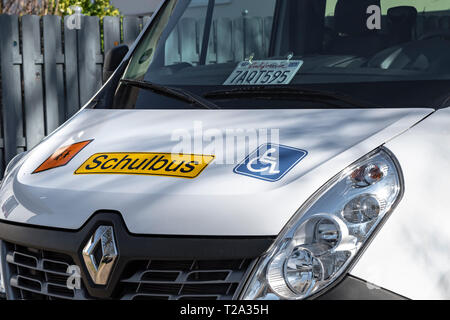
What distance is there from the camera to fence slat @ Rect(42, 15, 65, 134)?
29.9 feet

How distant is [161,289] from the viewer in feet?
8.18

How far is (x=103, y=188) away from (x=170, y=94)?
2.57 ft

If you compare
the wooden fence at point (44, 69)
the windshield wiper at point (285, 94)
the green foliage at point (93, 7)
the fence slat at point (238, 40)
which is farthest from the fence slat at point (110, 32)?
the windshield wiper at point (285, 94)

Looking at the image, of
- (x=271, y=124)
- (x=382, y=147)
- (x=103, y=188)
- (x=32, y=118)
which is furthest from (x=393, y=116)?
(x=32, y=118)

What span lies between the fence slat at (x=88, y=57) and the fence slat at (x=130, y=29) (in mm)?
384

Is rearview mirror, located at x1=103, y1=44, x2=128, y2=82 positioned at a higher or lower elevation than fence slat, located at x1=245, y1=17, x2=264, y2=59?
lower

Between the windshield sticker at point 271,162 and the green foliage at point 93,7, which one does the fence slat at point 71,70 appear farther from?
the windshield sticker at point 271,162

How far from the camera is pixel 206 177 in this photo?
2.56m

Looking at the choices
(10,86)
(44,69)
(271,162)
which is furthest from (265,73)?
(44,69)

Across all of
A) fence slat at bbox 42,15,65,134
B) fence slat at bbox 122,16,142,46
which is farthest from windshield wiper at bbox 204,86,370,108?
fence slat at bbox 122,16,142,46

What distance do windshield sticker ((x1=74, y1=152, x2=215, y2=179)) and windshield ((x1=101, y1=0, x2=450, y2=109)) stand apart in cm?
46

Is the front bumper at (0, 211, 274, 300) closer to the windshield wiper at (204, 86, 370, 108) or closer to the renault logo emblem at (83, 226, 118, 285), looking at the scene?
the renault logo emblem at (83, 226, 118, 285)

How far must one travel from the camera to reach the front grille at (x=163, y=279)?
240 centimetres
